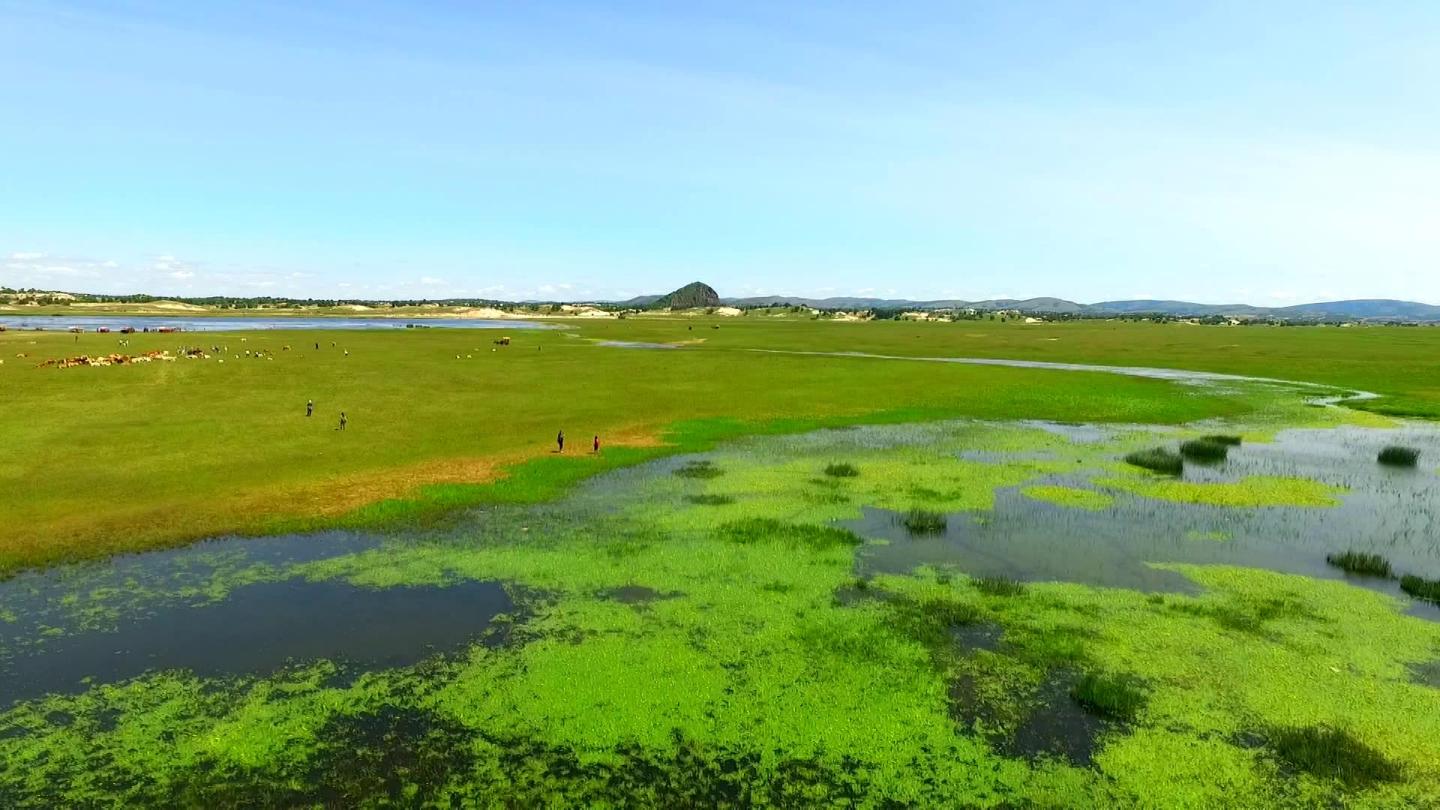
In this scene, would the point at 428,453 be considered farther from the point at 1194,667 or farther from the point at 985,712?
the point at 1194,667

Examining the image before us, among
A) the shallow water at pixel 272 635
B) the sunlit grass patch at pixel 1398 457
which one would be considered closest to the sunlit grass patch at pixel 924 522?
the shallow water at pixel 272 635

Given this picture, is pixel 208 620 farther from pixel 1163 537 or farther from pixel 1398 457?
pixel 1398 457

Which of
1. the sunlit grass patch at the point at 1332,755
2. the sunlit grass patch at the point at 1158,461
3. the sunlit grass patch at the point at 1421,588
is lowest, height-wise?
the sunlit grass patch at the point at 1332,755

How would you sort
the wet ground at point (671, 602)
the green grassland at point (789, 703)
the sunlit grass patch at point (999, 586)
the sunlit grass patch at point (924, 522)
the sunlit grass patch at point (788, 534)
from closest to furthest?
the green grassland at point (789, 703) → the wet ground at point (671, 602) → the sunlit grass patch at point (999, 586) → the sunlit grass patch at point (788, 534) → the sunlit grass patch at point (924, 522)

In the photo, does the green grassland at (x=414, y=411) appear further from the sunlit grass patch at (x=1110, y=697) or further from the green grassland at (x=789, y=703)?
the sunlit grass patch at (x=1110, y=697)

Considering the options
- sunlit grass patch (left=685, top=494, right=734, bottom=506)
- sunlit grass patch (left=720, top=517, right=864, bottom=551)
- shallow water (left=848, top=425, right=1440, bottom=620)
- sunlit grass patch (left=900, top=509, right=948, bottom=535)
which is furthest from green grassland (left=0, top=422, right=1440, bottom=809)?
sunlit grass patch (left=685, top=494, right=734, bottom=506)

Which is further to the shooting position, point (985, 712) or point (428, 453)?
point (428, 453)

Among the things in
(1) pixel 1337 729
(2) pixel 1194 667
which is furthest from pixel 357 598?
(1) pixel 1337 729
